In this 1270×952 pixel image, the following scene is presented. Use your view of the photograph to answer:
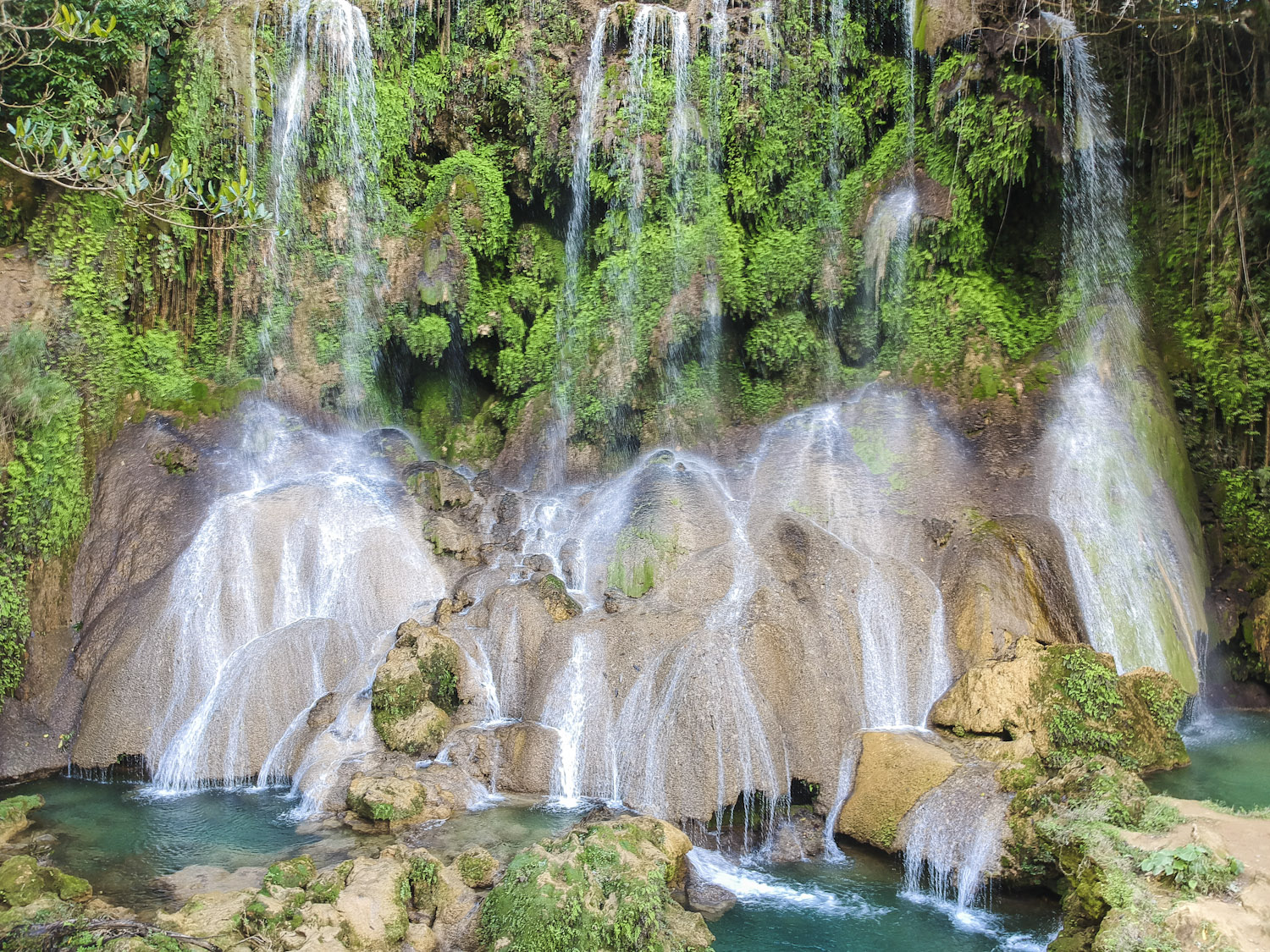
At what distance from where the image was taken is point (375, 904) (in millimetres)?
7309

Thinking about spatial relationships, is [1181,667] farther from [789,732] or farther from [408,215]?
[408,215]

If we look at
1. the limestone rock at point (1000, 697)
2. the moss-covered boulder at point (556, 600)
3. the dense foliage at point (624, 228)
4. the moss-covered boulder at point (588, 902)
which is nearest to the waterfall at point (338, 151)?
the dense foliage at point (624, 228)

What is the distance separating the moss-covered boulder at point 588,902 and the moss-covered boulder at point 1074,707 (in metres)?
4.74

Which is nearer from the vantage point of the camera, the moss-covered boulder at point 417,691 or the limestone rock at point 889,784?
the limestone rock at point 889,784

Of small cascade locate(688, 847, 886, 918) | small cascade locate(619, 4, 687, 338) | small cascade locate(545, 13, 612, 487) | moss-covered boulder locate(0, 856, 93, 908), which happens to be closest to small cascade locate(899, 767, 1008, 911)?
small cascade locate(688, 847, 886, 918)

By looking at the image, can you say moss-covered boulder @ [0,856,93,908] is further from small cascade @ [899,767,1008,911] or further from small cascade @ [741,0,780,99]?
small cascade @ [741,0,780,99]

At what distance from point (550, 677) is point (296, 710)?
354 centimetres

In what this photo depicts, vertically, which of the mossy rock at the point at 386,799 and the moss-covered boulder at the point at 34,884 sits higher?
the mossy rock at the point at 386,799

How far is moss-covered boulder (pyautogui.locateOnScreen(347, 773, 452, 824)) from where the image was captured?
31.1 ft

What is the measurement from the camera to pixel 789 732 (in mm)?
10438

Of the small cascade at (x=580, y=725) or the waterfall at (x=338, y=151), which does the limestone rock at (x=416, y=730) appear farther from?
the waterfall at (x=338, y=151)

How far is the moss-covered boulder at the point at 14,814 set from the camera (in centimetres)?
928

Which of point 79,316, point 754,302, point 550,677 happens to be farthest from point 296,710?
point 754,302

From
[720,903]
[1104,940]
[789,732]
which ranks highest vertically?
[789,732]
